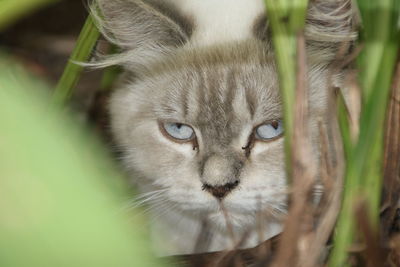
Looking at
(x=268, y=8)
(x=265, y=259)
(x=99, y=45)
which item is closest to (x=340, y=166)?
(x=265, y=259)

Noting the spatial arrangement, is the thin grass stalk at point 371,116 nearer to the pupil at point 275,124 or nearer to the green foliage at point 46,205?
the pupil at point 275,124

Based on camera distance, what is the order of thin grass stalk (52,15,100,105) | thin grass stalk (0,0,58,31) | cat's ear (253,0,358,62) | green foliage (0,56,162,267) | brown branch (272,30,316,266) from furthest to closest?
thin grass stalk (52,15,100,105), cat's ear (253,0,358,62), brown branch (272,30,316,266), thin grass stalk (0,0,58,31), green foliage (0,56,162,267)

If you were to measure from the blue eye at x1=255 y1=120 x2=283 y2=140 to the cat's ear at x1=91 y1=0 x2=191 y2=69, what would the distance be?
32cm

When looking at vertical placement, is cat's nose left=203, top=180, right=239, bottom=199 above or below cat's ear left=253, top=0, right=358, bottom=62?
below

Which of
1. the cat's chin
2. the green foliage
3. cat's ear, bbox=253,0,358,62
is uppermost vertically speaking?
cat's ear, bbox=253,0,358,62

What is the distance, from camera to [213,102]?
5.01ft

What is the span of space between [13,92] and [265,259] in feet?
3.47

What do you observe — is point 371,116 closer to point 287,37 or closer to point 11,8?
point 287,37

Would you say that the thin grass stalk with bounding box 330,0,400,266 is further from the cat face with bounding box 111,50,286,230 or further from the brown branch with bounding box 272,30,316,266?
the cat face with bounding box 111,50,286,230

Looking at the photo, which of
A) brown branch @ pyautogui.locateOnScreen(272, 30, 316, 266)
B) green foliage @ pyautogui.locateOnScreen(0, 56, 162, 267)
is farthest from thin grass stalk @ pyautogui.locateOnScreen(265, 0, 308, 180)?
green foliage @ pyautogui.locateOnScreen(0, 56, 162, 267)

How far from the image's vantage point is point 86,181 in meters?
0.28

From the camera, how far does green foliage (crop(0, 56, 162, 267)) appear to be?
26 centimetres

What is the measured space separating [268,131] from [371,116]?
0.45m

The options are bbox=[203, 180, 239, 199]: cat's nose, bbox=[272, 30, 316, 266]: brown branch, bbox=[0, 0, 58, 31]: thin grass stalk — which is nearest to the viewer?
bbox=[0, 0, 58, 31]: thin grass stalk
